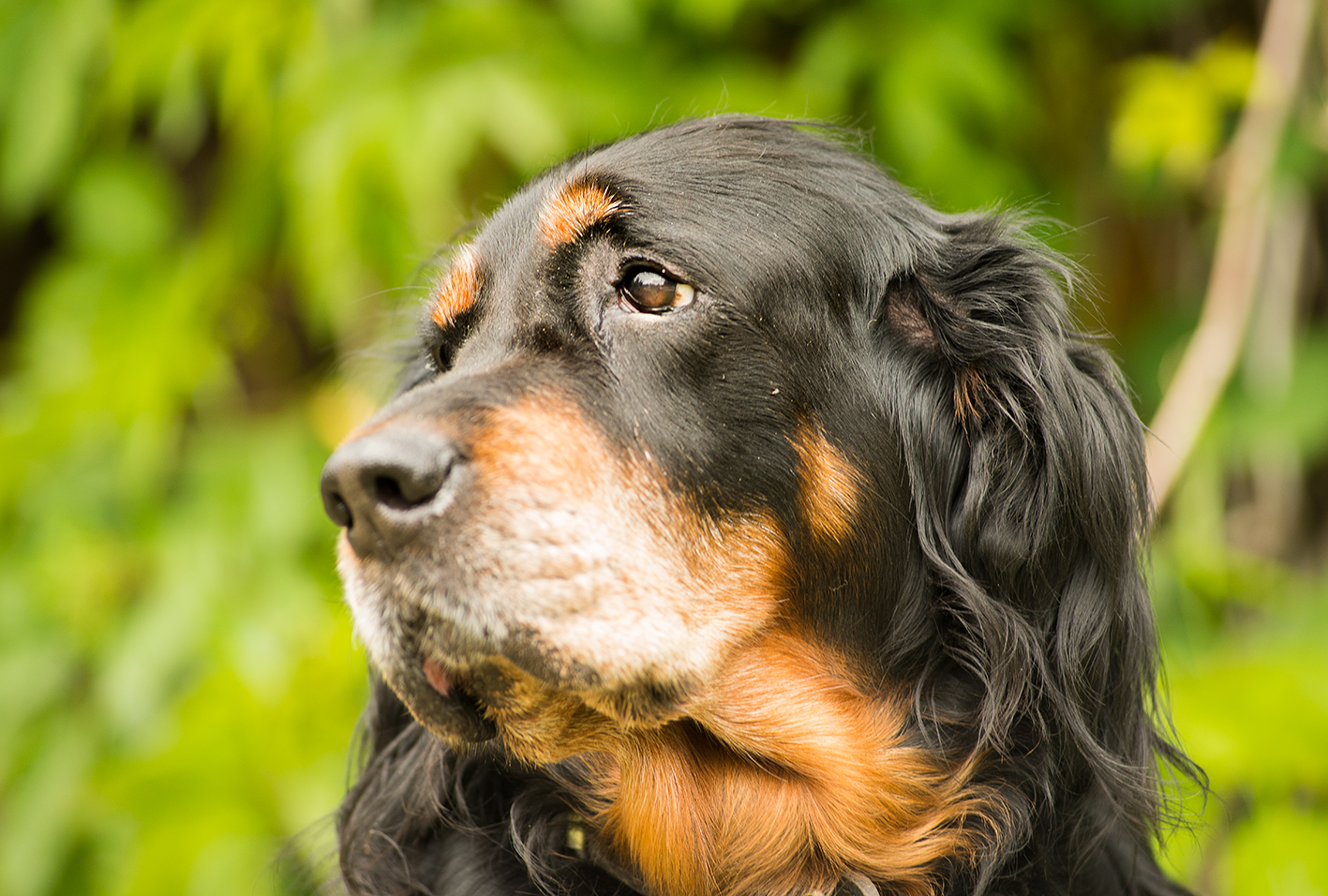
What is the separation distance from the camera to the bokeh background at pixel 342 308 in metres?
3.37

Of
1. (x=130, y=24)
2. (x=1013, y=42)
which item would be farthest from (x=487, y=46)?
(x=1013, y=42)

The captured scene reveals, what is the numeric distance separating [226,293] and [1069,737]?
3.19 m

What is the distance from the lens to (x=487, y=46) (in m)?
3.48

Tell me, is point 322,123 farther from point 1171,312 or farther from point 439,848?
point 1171,312

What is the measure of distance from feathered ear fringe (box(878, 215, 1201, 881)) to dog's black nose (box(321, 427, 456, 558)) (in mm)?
891

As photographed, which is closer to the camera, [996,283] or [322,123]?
[996,283]

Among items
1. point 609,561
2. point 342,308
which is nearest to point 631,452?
point 609,561

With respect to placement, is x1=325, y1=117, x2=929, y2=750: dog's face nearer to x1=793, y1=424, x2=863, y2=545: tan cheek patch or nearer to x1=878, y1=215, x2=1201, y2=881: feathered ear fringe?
x1=793, y1=424, x2=863, y2=545: tan cheek patch

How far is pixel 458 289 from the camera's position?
224 cm

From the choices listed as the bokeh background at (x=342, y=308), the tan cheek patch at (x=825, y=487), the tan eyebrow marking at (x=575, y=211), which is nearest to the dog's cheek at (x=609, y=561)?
Result: the tan cheek patch at (x=825, y=487)

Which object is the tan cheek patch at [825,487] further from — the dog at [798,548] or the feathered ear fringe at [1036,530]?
the feathered ear fringe at [1036,530]

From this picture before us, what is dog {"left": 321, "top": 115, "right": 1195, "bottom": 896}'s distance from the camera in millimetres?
1904

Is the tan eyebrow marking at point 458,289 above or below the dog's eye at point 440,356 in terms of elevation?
above

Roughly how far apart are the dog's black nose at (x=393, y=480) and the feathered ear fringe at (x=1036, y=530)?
0.89 metres
